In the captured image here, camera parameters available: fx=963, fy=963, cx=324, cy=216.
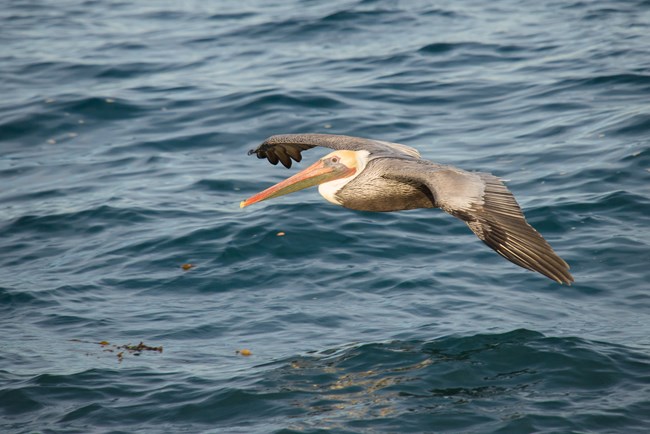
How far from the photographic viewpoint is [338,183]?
10.2 metres

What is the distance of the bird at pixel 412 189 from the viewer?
8.27 meters

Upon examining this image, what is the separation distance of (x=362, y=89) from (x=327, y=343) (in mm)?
8551

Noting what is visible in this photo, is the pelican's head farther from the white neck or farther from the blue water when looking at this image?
the blue water

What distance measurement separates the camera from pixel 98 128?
56.3 ft

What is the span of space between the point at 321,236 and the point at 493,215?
4207 mm

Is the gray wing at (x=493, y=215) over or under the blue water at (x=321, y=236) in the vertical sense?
over

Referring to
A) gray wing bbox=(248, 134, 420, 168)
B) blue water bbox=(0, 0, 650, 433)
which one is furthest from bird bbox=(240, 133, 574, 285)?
blue water bbox=(0, 0, 650, 433)

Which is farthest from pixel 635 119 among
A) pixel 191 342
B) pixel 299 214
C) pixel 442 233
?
pixel 191 342

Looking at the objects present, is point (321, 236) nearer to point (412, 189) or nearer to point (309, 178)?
point (309, 178)

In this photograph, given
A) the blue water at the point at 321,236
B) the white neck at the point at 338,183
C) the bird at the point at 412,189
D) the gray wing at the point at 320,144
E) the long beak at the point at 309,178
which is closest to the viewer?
the bird at the point at 412,189

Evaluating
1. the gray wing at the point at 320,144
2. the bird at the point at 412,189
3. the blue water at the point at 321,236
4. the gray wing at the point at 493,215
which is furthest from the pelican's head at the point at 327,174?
the blue water at the point at 321,236

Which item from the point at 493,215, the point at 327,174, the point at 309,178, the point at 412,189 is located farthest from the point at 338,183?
the point at 493,215

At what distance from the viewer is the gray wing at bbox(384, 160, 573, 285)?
26.7ft

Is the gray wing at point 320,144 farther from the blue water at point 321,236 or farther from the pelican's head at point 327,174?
the blue water at point 321,236
